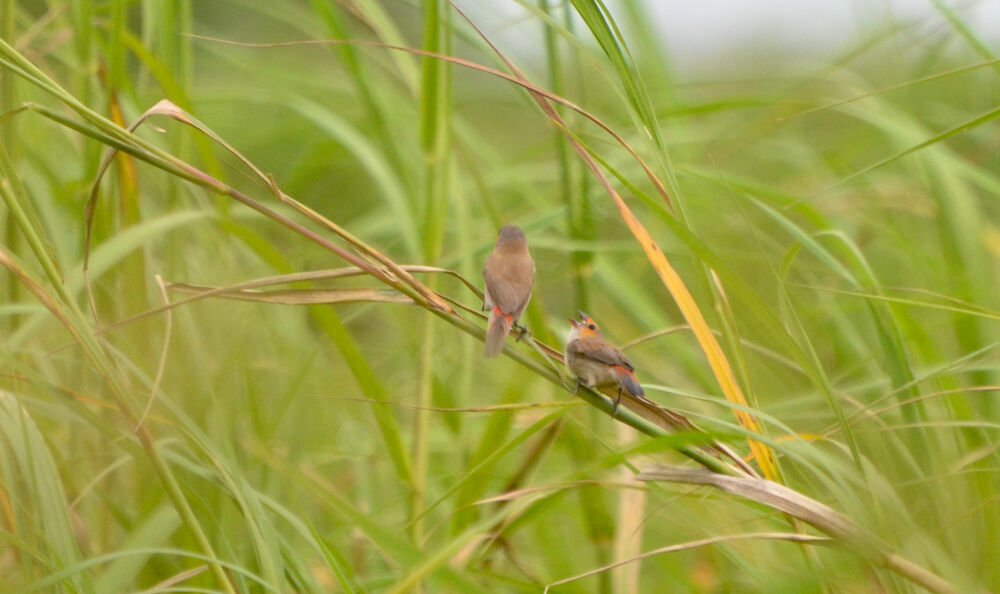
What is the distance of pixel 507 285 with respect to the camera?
177 centimetres

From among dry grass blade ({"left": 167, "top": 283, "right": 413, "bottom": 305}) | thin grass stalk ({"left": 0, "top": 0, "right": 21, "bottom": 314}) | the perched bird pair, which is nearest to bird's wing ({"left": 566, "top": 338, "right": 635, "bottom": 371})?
the perched bird pair

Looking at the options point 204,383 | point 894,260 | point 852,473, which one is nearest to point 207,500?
point 204,383

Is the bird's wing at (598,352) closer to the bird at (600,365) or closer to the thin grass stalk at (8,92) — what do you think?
the bird at (600,365)

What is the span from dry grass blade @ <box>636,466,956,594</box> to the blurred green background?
38mm

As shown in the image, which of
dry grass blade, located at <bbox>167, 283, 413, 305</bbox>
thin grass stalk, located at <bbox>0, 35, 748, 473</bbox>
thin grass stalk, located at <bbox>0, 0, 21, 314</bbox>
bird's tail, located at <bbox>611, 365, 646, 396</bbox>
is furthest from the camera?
thin grass stalk, located at <bbox>0, 0, 21, 314</bbox>

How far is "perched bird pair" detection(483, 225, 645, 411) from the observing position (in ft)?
5.04

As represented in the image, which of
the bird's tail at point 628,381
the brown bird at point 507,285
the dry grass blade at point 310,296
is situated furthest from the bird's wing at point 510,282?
the dry grass blade at point 310,296

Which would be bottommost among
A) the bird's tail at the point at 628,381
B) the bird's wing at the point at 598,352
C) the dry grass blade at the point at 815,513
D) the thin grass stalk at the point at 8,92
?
the dry grass blade at the point at 815,513

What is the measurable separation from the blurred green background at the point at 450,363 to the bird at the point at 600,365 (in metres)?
0.08

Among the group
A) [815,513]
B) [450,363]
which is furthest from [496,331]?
[450,363]

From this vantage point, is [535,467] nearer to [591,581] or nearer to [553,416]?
[591,581]

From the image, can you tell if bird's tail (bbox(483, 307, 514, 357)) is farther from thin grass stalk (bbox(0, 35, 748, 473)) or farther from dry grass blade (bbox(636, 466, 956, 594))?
dry grass blade (bbox(636, 466, 956, 594))

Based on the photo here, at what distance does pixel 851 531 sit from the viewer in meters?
1.22

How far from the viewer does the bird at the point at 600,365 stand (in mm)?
1527
